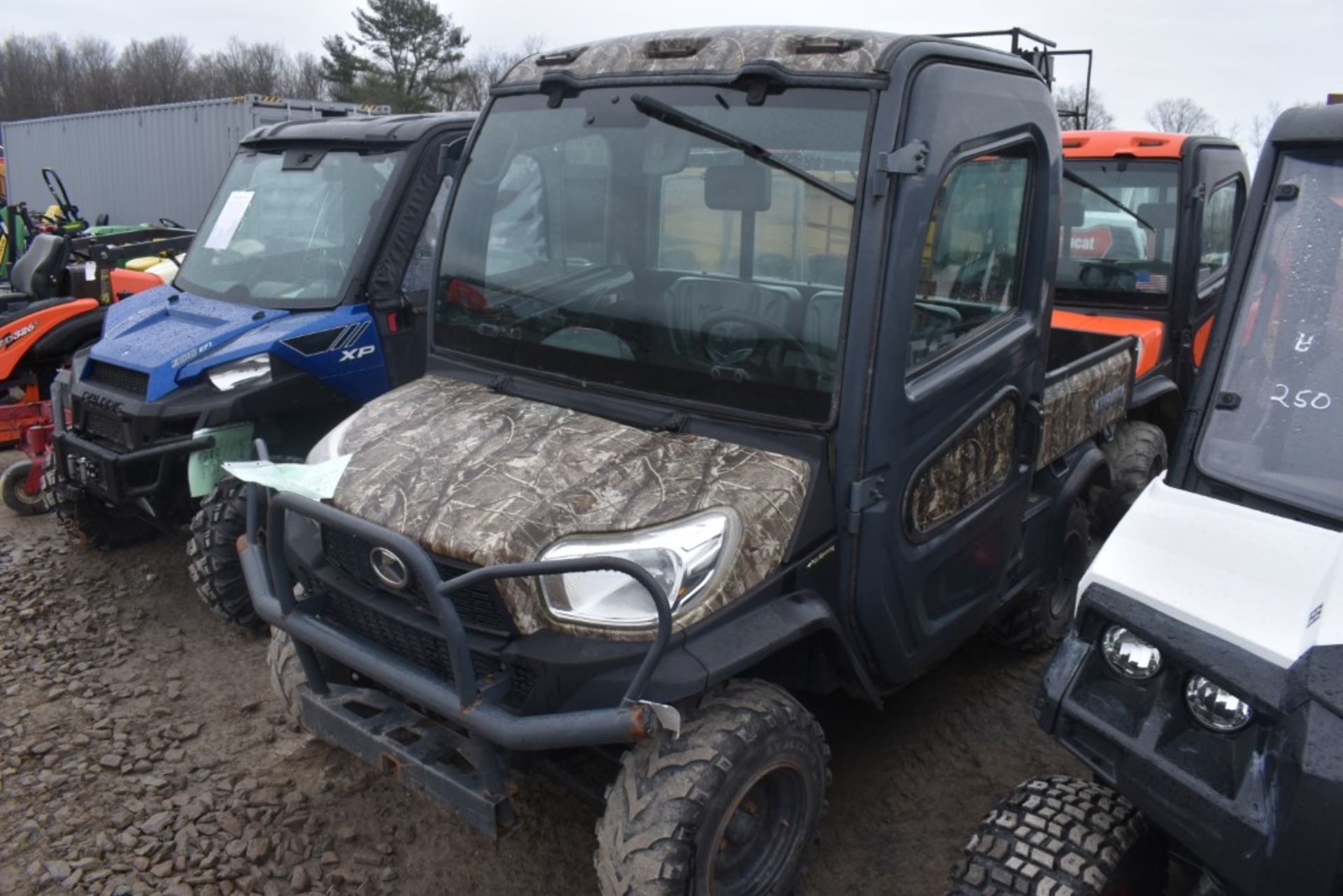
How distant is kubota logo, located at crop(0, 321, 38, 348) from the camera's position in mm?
6195

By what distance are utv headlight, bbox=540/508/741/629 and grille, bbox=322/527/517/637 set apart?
0.13 m

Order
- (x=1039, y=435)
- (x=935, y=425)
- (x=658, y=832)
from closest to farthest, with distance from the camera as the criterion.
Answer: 1. (x=658, y=832)
2. (x=935, y=425)
3. (x=1039, y=435)

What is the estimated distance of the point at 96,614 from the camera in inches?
191

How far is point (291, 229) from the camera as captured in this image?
5.23 metres

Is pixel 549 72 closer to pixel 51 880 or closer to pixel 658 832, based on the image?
pixel 658 832

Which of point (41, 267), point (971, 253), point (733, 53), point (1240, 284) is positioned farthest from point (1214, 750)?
point (41, 267)

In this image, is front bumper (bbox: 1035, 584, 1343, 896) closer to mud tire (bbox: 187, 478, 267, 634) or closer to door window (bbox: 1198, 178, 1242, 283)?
mud tire (bbox: 187, 478, 267, 634)

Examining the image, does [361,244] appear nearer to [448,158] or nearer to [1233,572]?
[448,158]

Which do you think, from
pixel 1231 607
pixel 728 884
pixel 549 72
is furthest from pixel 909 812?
pixel 549 72

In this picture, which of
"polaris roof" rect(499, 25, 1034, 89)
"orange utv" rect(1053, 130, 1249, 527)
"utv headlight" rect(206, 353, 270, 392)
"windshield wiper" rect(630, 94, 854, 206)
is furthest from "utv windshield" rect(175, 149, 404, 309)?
"orange utv" rect(1053, 130, 1249, 527)

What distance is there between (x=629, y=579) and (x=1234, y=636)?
50.4 inches

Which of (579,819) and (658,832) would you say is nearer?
(658,832)

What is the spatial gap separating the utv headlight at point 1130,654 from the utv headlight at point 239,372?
3.63m

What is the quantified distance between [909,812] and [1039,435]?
4.44 feet
